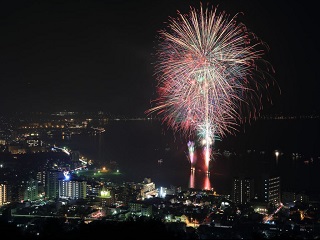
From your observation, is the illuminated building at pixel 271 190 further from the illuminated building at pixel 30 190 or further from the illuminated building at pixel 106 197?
the illuminated building at pixel 30 190

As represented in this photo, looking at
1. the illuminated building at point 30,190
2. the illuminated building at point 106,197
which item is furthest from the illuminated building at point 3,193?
the illuminated building at point 106,197

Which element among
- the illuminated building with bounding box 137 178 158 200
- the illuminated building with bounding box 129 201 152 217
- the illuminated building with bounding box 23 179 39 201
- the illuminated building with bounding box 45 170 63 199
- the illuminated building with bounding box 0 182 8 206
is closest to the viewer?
the illuminated building with bounding box 129 201 152 217

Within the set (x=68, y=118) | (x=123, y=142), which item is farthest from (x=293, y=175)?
(x=68, y=118)

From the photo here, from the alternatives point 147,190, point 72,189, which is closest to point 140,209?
point 147,190

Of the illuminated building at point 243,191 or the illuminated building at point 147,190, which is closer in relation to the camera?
the illuminated building at point 243,191

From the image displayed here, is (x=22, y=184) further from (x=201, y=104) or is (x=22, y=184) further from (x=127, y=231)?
(x=127, y=231)

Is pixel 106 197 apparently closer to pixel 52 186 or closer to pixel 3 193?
pixel 52 186

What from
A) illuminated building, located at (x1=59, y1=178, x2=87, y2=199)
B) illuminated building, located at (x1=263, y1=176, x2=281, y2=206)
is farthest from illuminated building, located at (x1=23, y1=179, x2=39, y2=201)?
illuminated building, located at (x1=263, y1=176, x2=281, y2=206)

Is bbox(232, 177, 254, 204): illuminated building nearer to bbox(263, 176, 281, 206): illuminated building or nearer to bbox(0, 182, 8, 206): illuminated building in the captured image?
bbox(263, 176, 281, 206): illuminated building
